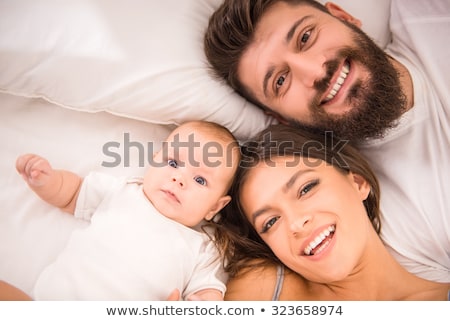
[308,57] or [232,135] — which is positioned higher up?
[308,57]

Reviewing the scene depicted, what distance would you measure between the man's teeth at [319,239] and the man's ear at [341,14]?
43cm

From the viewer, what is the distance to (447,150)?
0.84m

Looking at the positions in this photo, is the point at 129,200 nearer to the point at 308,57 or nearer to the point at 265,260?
the point at 265,260

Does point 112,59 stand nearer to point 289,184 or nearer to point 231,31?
point 231,31

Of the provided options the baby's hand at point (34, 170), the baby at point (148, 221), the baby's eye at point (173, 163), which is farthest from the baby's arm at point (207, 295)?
the baby's hand at point (34, 170)

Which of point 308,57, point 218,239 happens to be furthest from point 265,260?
point 308,57

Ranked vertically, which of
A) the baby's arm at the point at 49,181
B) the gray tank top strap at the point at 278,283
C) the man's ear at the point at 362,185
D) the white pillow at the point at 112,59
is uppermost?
the white pillow at the point at 112,59

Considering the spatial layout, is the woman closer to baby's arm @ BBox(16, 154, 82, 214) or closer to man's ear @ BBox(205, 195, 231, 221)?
man's ear @ BBox(205, 195, 231, 221)

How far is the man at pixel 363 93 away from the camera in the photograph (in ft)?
2.70

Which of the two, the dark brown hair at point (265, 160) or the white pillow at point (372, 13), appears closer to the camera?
the dark brown hair at point (265, 160)

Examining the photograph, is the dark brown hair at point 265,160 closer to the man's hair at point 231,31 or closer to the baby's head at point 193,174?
the baby's head at point 193,174

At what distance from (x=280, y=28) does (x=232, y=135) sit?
22 centimetres

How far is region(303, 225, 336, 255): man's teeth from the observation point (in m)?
0.74

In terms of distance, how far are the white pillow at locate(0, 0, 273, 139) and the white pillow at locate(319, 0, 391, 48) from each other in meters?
0.34
